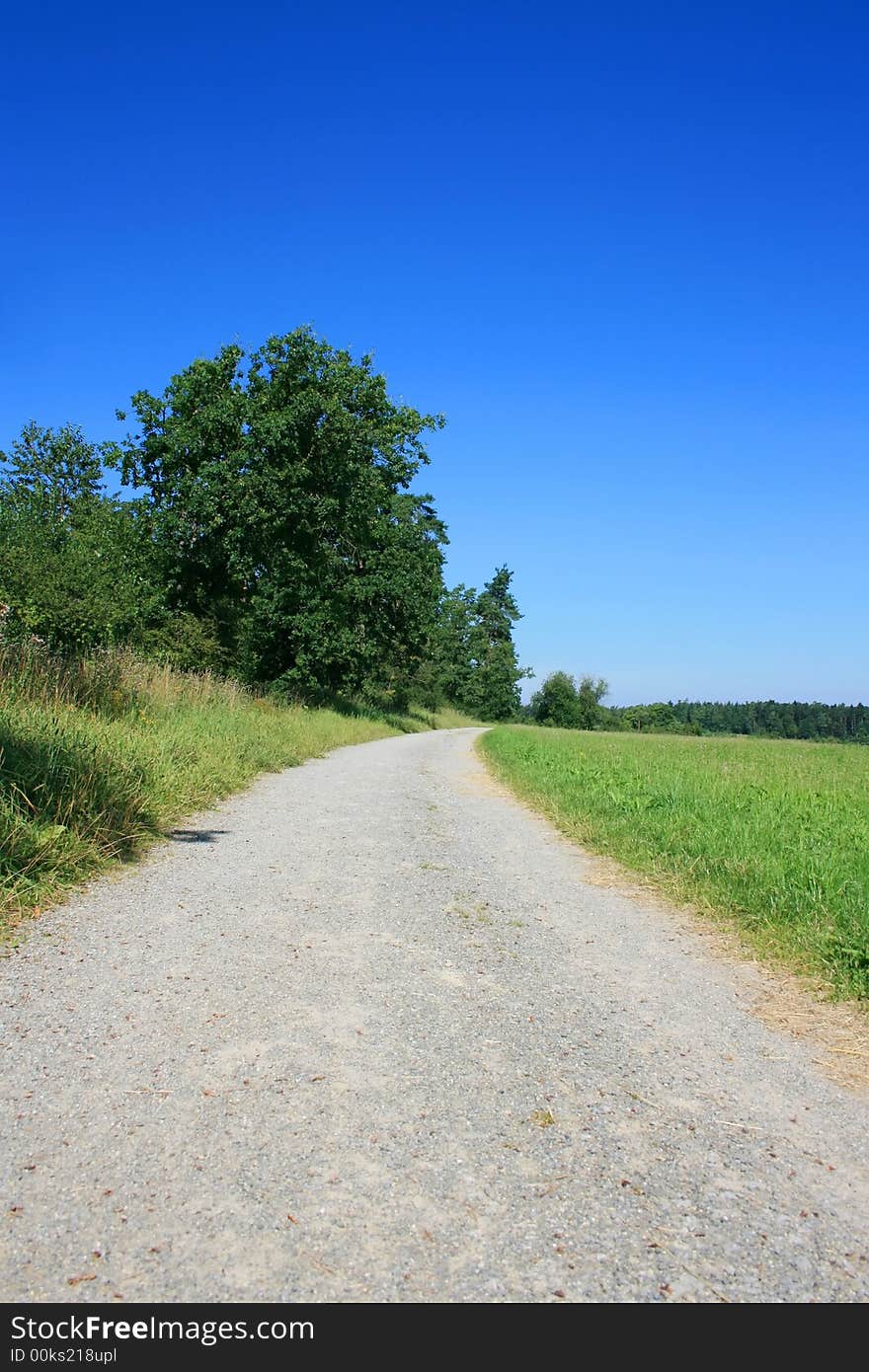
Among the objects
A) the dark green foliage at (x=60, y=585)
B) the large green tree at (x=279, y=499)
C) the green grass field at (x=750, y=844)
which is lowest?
the green grass field at (x=750, y=844)

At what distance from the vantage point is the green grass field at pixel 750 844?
15.9 ft

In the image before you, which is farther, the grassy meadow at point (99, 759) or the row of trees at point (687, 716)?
the row of trees at point (687, 716)

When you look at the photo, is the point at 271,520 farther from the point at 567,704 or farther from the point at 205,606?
the point at 567,704

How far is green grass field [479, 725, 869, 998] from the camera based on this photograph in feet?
15.9

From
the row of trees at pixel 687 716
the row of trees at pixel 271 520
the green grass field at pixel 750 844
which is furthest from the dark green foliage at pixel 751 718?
the green grass field at pixel 750 844

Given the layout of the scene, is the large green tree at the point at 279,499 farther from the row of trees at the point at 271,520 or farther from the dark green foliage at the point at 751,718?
the dark green foliage at the point at 751,718

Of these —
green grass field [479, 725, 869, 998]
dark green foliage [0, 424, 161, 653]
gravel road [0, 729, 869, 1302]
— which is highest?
dark green foliage [0, 424, 161, 653]

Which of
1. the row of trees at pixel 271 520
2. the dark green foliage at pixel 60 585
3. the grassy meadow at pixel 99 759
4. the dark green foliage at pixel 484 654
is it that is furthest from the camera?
the dark green foliage at pixel 484 654

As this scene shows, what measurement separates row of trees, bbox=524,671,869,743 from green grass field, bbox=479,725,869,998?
244 feet

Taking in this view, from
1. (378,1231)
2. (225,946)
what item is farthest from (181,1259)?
(225,946)

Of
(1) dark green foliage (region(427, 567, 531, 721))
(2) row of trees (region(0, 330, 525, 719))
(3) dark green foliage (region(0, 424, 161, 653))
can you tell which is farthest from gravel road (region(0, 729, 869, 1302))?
(1) dark green foliage (region(427, 567, 531, 721))

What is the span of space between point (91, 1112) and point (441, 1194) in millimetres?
1230

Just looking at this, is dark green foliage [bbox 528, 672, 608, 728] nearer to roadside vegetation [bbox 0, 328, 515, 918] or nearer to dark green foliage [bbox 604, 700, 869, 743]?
dark green foliage [bbox 604, 700, 869, 743]

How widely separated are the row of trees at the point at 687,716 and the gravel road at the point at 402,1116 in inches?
3240
